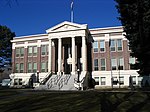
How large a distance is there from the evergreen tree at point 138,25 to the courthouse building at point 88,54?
17510mm

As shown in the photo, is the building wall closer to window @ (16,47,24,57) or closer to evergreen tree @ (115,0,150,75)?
window @ (16,47,24,57)

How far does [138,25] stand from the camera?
22.0 m

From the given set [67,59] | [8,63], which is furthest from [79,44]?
[8,63]

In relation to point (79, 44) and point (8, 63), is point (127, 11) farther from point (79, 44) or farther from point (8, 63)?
point (8, 63)

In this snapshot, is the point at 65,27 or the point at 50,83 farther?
the point at 65,27

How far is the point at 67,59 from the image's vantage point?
4512 centimetres

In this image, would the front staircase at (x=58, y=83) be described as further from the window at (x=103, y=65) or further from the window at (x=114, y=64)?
the window at (x=114, y=64)

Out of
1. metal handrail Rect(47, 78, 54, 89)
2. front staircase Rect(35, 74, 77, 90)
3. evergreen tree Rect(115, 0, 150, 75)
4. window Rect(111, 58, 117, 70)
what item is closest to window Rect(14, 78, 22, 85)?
front staircase Rect(35, 74, 77, 90)

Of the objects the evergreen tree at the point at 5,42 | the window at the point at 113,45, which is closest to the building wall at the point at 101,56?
the window at the point at 113,45

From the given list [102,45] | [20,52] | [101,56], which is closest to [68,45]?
[102,45]

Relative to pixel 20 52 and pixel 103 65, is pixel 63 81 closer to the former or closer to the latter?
pixel 103 65

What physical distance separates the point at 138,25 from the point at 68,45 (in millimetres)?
25389

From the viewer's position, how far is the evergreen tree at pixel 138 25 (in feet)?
69.4

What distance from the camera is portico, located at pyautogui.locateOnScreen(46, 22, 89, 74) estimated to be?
40562mm
